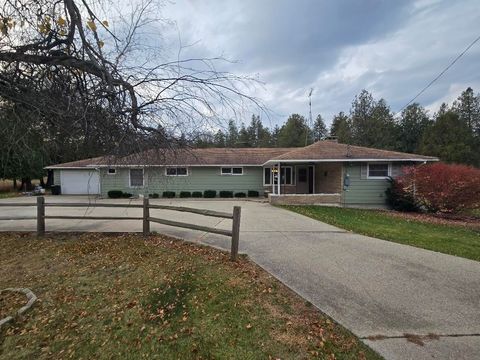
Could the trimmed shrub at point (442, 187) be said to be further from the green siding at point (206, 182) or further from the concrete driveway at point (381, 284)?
the green siding at point (206, 182)

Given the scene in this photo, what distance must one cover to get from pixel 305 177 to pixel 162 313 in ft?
57.5

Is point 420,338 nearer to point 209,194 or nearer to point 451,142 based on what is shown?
point 209,194

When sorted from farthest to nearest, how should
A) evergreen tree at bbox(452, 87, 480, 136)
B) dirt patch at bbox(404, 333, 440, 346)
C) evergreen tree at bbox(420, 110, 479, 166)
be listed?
evergreen tree at bbox(452, 87, 480, 136) → evergreen tree at bbox(420, 110, 479, 166) → dirt patch at bbox(404, 333, 440, 346)

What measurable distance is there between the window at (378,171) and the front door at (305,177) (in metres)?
4.61

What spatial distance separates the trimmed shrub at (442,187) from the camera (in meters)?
13.0

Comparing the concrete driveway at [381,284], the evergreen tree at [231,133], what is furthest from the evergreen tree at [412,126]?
the evergreen tree at [231,133]

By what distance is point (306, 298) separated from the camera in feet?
13.3

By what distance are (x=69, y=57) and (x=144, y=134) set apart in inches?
55.1

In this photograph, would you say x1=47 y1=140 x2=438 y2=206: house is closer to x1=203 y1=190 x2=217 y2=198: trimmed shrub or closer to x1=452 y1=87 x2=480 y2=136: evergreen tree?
x1=203 y1=190 x2=217 y2=198: trimmed shrub

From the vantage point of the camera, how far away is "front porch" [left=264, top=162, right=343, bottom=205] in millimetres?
A: 16000

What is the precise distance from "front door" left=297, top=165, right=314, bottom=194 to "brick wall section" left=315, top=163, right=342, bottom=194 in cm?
43

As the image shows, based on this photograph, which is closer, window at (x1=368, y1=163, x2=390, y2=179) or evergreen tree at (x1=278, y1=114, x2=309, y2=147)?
window at (x1=368, y1=163, x2=390, y2=179)

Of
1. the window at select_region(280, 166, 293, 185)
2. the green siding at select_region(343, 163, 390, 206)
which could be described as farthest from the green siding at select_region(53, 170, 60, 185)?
the green siding at select_region(343, 163, 390, 206)

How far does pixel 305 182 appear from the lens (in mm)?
20219
